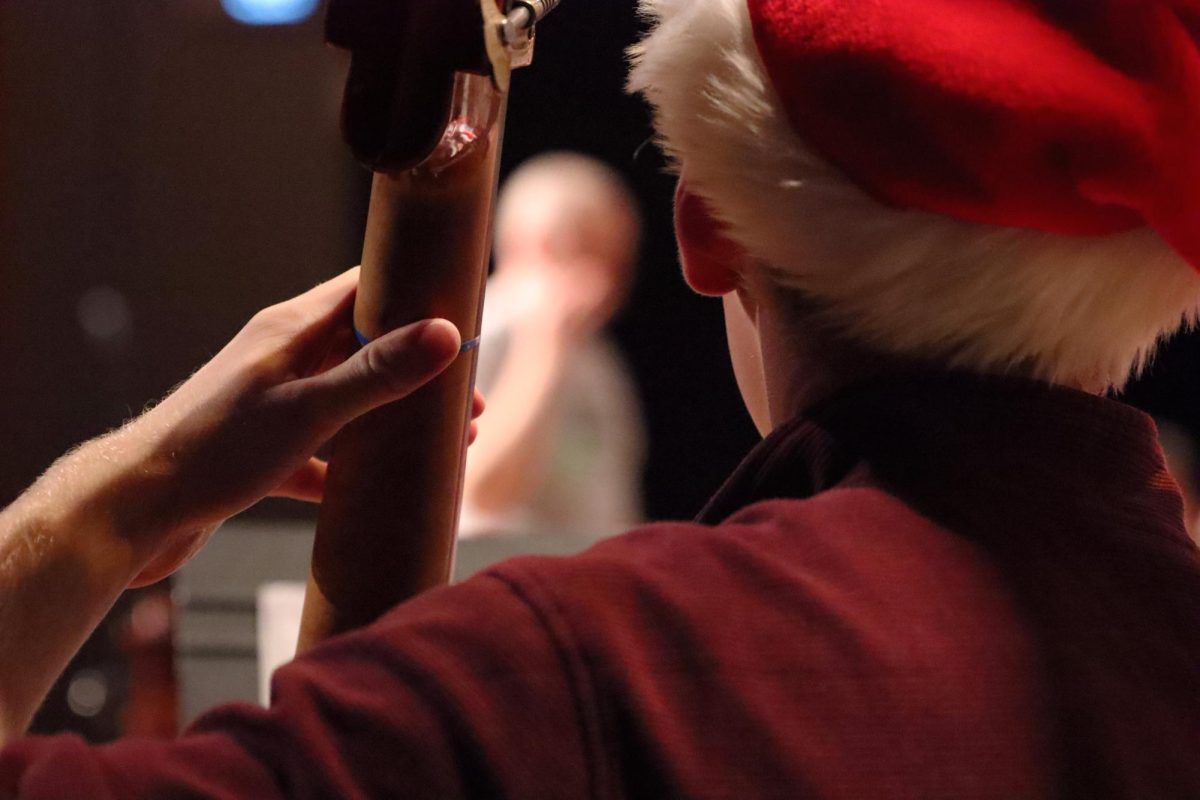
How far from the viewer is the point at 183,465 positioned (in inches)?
31.5

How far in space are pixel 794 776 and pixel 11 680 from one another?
0.42 m

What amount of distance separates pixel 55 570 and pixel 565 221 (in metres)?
2.06

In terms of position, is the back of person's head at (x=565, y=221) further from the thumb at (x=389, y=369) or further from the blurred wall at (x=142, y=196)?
the thumb at (x=389, y=369)

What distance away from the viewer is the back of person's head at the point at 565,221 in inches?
106

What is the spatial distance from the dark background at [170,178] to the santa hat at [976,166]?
10.3ft

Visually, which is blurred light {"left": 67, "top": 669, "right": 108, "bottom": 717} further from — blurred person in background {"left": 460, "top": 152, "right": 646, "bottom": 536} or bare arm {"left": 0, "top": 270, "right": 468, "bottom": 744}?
bare arm {"left": 0, "top": 270, "right": 468, "bottom": 744}

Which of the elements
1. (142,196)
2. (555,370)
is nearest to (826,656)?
(555,370)

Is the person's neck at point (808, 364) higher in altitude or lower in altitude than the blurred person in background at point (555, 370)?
higher

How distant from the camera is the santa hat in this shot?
646mm

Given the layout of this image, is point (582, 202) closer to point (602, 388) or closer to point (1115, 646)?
point (602, 388)

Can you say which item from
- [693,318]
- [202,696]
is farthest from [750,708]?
[693,318]

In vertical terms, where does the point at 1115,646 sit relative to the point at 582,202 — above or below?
above

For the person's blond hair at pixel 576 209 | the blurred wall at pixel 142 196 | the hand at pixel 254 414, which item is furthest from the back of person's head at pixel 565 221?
the hand at pixel 254 414

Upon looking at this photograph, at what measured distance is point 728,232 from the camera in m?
0.74
